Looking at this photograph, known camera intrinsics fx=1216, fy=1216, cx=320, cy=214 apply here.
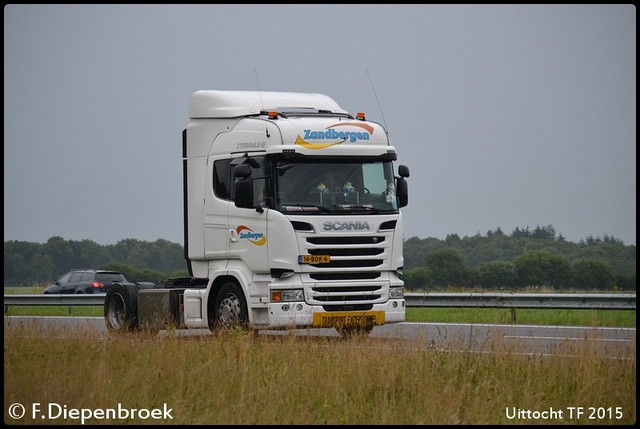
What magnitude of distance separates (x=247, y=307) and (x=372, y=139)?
3182 millimetres

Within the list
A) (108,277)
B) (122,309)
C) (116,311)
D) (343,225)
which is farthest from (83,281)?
(343,225)

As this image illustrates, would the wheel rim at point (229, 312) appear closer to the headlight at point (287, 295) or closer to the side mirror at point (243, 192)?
the headlight at point (287, 295)

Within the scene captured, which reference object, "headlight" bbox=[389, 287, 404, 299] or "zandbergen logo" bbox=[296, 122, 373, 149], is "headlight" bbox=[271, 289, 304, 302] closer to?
"headlight" bbox=[389, 287, 404, 299]

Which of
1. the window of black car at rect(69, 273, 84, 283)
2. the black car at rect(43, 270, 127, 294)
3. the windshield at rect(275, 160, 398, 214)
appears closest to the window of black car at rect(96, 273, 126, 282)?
the black car at rect(43, 270, 127, 294)

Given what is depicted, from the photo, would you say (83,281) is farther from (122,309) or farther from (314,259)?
(314,259)

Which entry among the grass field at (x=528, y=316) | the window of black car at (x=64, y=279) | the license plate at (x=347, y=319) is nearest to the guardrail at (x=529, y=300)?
the grass field at (x=528, y=316)

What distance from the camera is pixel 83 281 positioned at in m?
44.2

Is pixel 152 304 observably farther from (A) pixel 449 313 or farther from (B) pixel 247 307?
(A) pixel 449 313

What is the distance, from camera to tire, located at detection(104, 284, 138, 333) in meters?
20.4

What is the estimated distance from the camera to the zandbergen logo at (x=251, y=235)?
1770 cm

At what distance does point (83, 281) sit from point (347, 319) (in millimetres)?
27970

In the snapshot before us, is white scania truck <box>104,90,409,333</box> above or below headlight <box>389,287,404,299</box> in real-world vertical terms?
above

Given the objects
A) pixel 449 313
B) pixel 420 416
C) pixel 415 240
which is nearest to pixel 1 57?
pixel 420 416

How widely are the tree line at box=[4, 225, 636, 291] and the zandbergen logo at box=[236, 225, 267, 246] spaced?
20.8 metres
